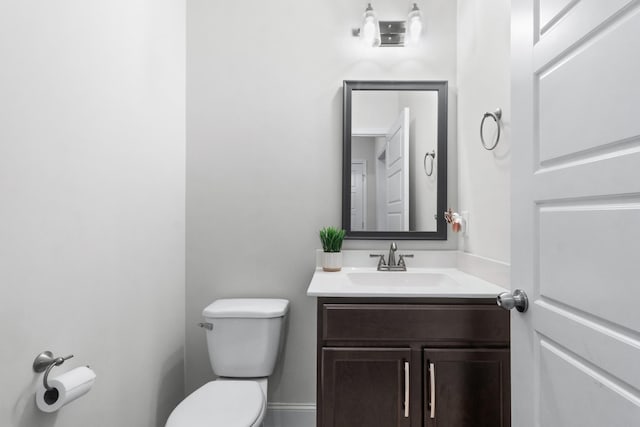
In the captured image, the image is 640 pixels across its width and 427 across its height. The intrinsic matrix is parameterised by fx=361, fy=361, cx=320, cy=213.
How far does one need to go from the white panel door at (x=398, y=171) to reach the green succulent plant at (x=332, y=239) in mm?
308

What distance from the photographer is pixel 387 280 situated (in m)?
1.82

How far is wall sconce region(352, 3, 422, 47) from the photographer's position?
74.2 inches

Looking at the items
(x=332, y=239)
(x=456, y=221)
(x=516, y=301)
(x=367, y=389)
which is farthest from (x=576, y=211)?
(x=332, y=239)

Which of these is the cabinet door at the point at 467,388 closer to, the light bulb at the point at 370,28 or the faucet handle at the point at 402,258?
the faucet handle at the point at 402,258

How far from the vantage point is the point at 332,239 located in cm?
189

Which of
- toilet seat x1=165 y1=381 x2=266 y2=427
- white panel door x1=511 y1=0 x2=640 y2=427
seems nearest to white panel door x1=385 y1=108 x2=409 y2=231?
white panel door x1=511 y1=0 x2=640 y2=427

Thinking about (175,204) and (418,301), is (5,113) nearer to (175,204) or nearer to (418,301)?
(175,204)

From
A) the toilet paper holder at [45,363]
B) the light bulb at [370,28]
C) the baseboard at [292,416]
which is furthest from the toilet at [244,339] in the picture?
the light bulb at [370,28]

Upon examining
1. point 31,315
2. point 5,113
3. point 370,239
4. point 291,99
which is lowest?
point 31,315

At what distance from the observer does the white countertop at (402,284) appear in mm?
1362

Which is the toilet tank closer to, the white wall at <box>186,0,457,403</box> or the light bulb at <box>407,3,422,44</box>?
the white wall at <box>186,0,457,403</box>

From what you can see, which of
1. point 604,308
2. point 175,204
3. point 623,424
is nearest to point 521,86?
point 604,308

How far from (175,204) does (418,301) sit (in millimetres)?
1286

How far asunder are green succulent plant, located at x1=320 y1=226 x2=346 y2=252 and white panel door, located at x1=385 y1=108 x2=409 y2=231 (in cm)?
31
